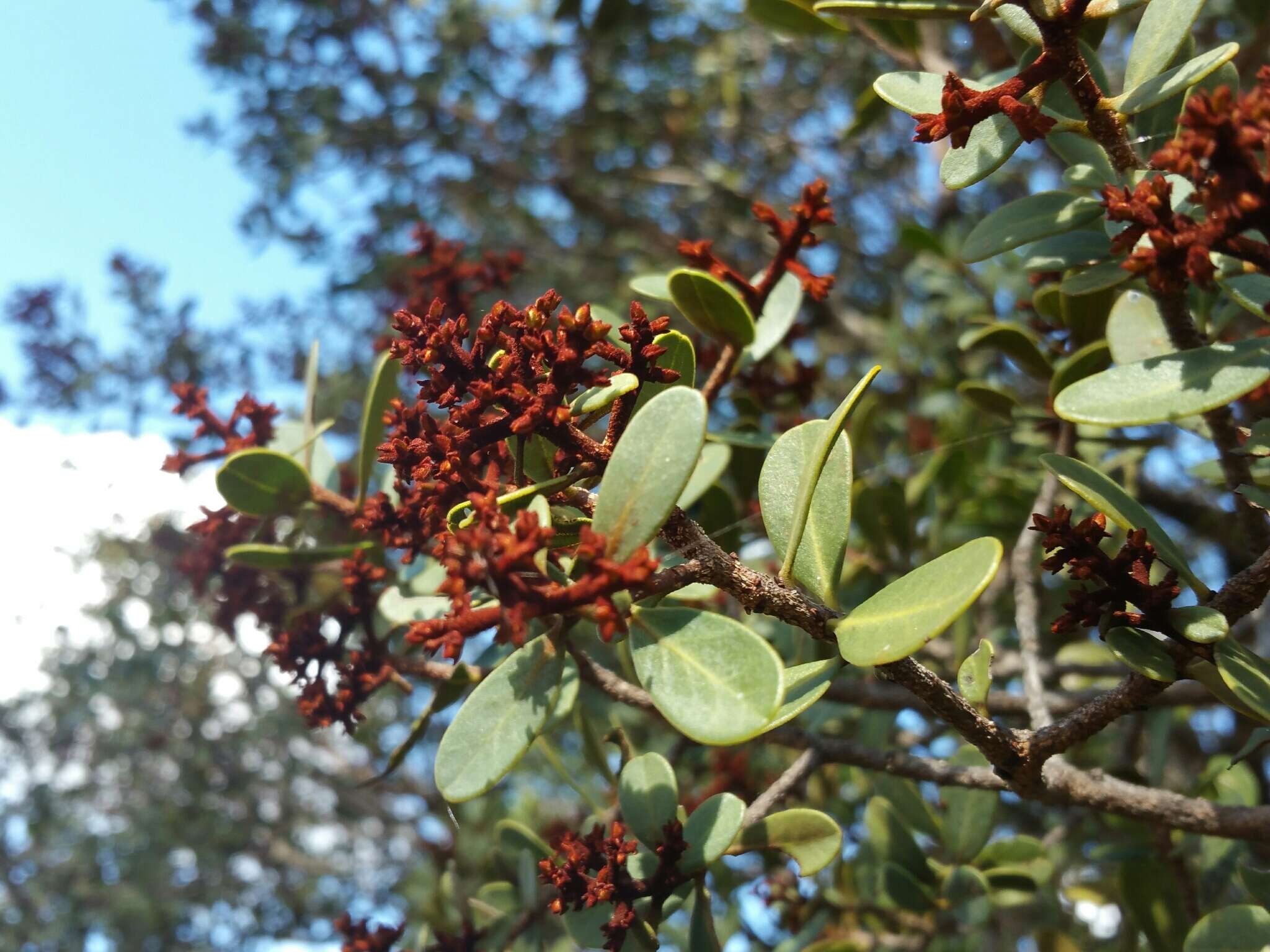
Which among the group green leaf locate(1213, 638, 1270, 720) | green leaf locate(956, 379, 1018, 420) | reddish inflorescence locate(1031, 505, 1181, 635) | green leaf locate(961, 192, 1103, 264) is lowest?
green leaf locate(956, 379, 1018, 420)

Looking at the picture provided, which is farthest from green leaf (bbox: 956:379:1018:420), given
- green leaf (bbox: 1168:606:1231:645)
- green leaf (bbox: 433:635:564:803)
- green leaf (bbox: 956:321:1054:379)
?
green leaf (bbox: 433:635:564:803)

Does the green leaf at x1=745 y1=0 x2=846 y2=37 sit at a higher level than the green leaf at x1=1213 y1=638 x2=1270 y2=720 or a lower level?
higher

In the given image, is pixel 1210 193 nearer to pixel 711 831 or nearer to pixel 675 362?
pixel 675 362

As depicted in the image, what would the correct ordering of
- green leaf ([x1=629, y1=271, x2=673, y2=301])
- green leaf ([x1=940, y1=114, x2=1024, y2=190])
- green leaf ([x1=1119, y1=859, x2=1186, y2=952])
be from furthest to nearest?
green leaf ([x1=1119, y1=859, x2=1186, y2=952]), green leaf ([x1=629, y1=271, x2=673, y2=301]), green leaf ([x1=940, y1=114, x2=1024, y2=190])

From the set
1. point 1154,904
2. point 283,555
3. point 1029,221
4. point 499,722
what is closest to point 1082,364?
point 1029,221

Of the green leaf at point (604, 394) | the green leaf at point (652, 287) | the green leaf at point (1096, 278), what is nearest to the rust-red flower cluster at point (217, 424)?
the green leaf at point (652, 287)

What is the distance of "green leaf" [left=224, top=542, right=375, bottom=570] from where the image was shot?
1.51 m

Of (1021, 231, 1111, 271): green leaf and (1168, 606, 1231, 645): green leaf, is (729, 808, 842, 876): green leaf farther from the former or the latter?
(1021, 231, 1111, 271): green leaf

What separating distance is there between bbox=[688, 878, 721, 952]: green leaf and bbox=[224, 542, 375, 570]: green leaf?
2.49 ft

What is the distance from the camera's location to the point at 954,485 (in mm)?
2541

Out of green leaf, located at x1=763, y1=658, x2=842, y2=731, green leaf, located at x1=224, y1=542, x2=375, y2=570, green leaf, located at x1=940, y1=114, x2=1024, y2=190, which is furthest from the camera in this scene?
green leaf, located at x1=224, y1=542, x2=375, y2=570

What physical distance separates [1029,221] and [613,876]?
3.45 ft

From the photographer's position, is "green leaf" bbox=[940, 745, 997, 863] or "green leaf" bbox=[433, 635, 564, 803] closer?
"green leaf" bbox=[433, 635, 564, 803]

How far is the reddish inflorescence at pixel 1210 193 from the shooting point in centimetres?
85
